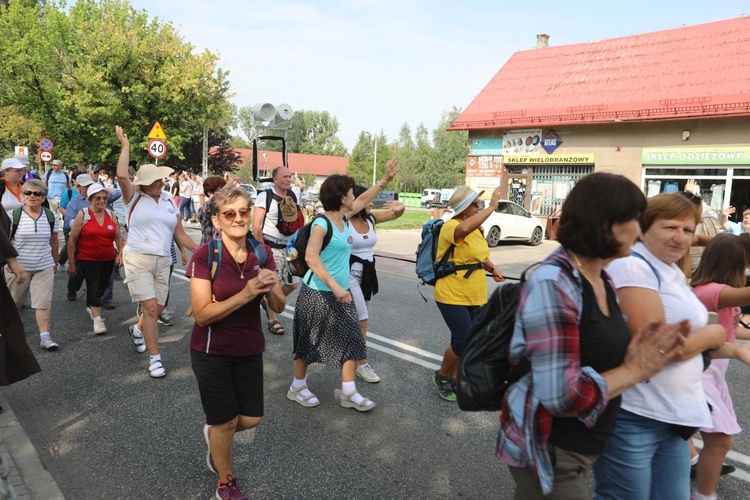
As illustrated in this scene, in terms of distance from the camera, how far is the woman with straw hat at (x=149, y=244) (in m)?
5.20

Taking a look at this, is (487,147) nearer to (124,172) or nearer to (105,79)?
(105,79)

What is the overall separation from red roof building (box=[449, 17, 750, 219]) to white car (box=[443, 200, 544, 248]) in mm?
3061

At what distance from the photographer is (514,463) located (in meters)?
1.94

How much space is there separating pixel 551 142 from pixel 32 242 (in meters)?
19.7

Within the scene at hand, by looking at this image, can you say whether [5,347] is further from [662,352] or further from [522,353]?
[662,352]

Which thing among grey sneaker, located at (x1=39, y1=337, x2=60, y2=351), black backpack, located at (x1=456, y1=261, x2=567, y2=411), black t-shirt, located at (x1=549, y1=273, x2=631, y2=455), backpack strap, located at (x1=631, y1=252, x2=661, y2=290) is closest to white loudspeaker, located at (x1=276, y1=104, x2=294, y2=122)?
grey sneaker, located at (x1=39, y1=337, x2=60, y2=351)

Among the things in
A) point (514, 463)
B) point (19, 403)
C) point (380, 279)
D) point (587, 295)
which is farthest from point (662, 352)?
point (380, 279)

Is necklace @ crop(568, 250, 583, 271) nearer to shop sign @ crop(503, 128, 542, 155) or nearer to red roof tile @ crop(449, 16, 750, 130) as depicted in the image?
red roof tile @ crop(449, 16, 750, 130)

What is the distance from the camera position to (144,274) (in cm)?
536

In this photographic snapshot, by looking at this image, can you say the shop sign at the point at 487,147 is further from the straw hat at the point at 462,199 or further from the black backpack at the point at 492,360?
the black backpack at the point at 492,360

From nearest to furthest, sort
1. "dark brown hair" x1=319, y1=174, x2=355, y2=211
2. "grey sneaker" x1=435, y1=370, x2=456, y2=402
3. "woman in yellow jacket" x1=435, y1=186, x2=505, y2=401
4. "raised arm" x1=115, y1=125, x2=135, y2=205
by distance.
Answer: "dark brown hair" x1=319, y1=174, x2=355, y2=211 → "woman in yellow jacket" x1=435, y1=186, x2=505, y2=401 → "grey sneaker" x1=435, y1=370, x2=456, y2=402 → "raised arm" x1=115, y1=125, x2=135, y2=205

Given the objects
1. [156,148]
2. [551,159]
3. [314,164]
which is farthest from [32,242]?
[314,164]

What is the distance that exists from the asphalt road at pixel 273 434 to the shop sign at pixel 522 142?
17.8 metres

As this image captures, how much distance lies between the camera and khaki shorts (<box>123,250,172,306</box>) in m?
5.29
